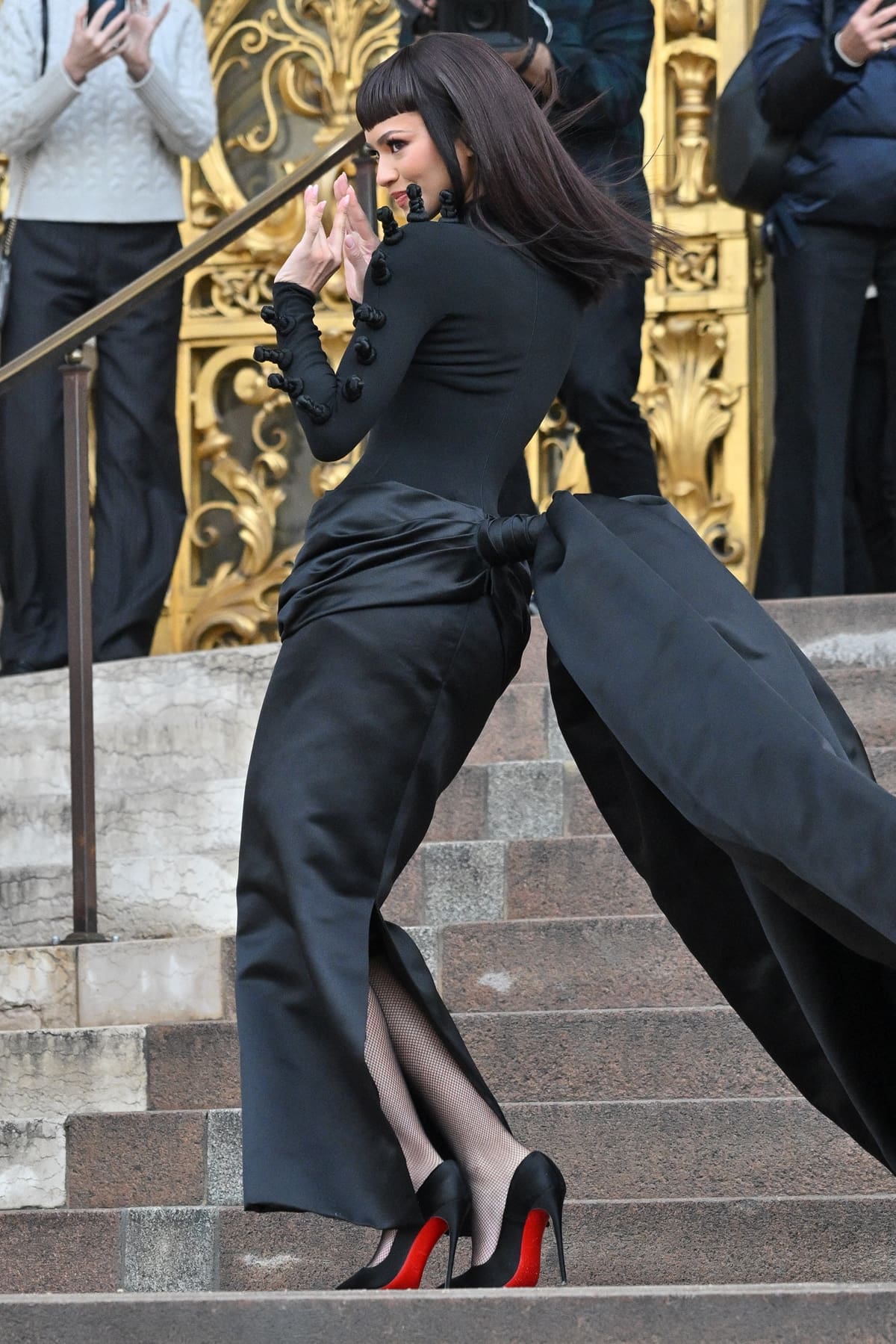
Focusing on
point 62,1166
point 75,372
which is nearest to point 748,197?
point 75,372

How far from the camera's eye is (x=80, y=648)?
5059 millimetres

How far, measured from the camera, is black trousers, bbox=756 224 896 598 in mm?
6426

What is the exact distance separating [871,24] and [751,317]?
1.75 meters

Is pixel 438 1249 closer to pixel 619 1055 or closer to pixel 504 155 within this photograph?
pixel 619 1055

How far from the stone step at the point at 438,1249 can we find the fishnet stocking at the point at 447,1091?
34 centimetres

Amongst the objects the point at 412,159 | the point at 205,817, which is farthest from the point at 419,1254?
the point at 205,817

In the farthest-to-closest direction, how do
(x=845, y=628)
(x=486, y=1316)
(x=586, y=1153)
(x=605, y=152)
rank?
1. (x=605, y=152)
2. (x=845, y=628)
3. (x=586, y=1153)
4. (x=486, y=1316)

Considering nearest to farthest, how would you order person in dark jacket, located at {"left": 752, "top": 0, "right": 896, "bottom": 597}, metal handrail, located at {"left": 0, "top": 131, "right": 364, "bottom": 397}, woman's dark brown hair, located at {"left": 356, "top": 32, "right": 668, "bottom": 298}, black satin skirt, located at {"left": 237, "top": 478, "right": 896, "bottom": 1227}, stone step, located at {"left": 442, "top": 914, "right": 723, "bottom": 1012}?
1. black satin skirt, located at {"left": 237, "top": 478, "right": 896, "bottom": 1227}
2. woman's dark brown hair, located at {"left": 356, "top": 32, "right": 668, "bottom": 298}
3. stone step, located at {"left": 442, "top": 914, "right": 723, "bottom": 1012}
4. metal handrail, located at {"left": 0, "top": 131, "right": 364, "bottom": 397}
5. person in dark jacket, located at {"left": 752, "top": 0, "right": 896, "bottom": 597}

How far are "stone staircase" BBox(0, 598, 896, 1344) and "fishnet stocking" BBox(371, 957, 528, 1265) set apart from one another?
28 cm

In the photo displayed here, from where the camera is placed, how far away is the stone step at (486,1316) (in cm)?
248

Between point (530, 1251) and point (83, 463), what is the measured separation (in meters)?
2.57

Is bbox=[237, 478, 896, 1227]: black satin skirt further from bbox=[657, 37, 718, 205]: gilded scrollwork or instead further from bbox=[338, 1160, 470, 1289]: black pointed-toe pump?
bbox=[657, 37, 718, 205]: gilded scrollwork

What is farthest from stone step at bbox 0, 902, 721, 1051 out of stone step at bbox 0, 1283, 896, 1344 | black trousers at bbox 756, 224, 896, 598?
black trousers at bbox 756, 224, 896, 598

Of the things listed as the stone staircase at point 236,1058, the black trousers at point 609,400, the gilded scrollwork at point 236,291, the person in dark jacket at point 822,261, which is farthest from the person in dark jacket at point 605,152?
the gilded scrollwork at point 236,291
